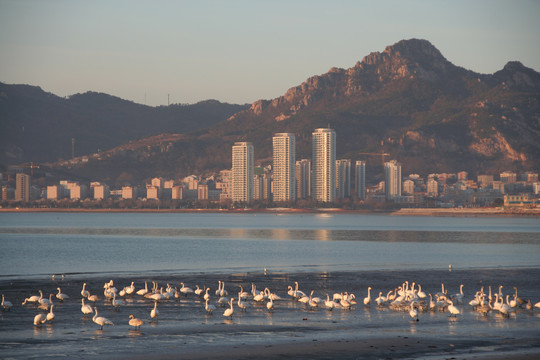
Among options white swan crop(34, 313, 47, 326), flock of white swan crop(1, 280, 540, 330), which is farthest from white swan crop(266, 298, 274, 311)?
white swan crop(34, 313, 47, 326)

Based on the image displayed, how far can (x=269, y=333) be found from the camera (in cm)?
2767

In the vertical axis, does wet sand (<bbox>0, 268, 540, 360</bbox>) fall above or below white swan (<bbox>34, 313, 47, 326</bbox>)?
below

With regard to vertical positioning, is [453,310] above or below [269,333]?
above

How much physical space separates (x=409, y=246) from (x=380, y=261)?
85.2ft

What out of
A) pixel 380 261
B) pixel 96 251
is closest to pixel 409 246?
pixel 380 261

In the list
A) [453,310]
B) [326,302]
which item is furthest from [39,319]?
[453,310]

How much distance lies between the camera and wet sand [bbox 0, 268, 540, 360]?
79.3ft

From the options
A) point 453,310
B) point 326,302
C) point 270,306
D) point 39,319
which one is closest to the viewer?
point 39,319

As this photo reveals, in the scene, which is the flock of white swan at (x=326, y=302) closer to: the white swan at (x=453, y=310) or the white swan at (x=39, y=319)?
the white swan at (x=453, y=310)

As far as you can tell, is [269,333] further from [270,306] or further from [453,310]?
[453,310]

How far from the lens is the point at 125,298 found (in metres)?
37.4

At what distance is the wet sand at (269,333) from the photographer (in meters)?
24.2

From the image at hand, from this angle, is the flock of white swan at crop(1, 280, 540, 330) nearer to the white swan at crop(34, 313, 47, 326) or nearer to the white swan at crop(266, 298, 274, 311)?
the white swan at crop(266, 298, 274, 311)

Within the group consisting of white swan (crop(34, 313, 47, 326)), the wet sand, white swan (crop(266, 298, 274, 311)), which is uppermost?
white swan (crop(34, 313, 47, 326))
